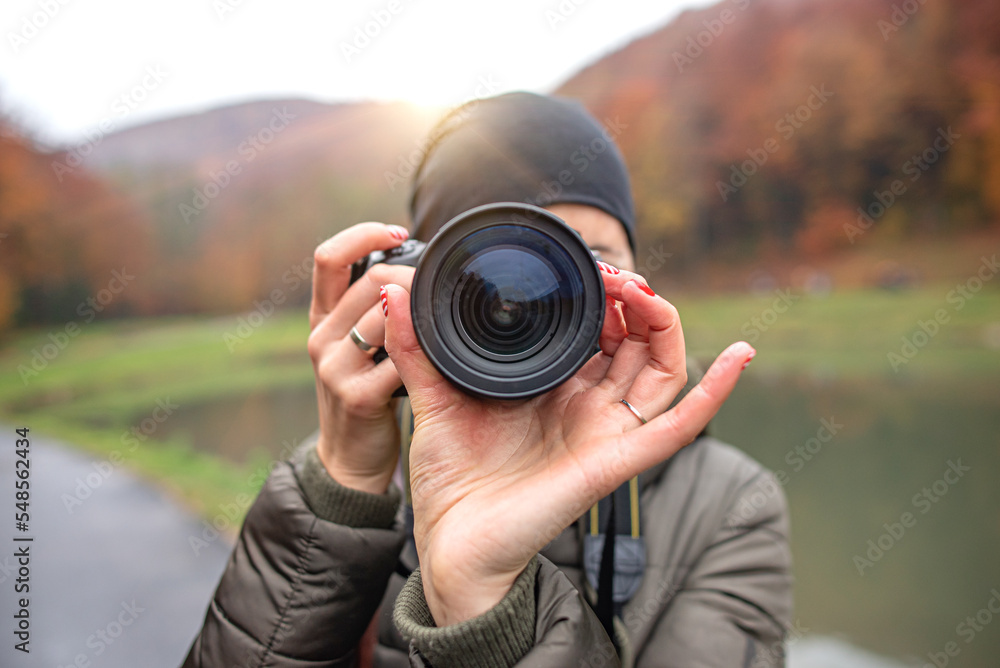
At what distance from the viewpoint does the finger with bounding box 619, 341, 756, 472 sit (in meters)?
0.98

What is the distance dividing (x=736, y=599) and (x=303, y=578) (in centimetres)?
105

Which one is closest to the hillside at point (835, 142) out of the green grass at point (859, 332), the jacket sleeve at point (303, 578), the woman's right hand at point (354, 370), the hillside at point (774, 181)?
the hillside at point (774, 181)

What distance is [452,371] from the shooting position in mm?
1094

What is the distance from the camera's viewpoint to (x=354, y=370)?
4.66 feet

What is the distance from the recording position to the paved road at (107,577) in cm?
325

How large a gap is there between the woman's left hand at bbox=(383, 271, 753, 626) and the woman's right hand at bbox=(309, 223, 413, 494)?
0.29m

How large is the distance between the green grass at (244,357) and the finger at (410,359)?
18.5ft

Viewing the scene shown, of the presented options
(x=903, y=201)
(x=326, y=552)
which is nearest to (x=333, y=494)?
Answer: (x=326, y=552)

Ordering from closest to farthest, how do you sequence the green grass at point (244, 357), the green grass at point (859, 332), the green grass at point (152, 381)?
the green grass at point (152, 381) < the green grass at point (244, 357) < the green grass at point (859, 332)

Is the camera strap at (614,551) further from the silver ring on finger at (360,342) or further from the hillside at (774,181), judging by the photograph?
the hillside at (774,181)

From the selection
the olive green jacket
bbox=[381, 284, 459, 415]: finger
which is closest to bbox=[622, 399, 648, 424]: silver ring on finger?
bbox=[381, 284, 459, 415]: finger

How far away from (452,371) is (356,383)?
1.31 feet

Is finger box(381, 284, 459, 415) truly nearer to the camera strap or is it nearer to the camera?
the camera

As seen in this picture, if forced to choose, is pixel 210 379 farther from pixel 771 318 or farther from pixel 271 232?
pixel 771 318
